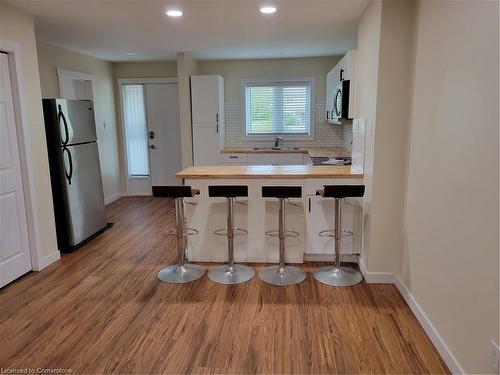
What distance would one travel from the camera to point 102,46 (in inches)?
194

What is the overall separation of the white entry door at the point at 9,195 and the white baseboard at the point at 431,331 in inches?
133

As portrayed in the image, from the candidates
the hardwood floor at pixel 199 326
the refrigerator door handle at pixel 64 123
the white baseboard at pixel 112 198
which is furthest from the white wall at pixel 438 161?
the white baseboard at pixel 112 198

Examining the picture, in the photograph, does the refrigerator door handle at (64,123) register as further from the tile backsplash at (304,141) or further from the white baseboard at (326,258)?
the tile backsplash at (304,141)

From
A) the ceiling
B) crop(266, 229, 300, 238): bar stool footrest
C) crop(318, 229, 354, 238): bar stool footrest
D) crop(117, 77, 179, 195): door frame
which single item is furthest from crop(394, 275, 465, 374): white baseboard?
crop(117, 77, 179, 195): door frame

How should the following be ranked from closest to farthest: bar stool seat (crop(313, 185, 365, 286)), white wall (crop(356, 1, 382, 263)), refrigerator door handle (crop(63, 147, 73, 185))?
white wall (crop(356, 1, 382, 263)) → bar stool seat (crop(313, 185, 365, 286)) → refrigerator door handle (crop(63, 147, 73, 185))

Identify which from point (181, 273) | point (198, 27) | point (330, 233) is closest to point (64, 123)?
point (198, 27)

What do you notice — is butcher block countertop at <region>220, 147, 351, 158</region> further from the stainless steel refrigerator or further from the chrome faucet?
the stainless steel refrigerator

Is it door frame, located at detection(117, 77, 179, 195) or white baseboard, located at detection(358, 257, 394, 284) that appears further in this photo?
door frame, located at detection(117, 77, 179, 195)

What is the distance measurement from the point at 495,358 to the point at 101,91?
6146mm

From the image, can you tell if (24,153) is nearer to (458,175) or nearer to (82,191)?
(82,191)

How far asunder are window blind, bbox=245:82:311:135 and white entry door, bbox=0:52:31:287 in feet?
12.7

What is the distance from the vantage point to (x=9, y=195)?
10.6ft

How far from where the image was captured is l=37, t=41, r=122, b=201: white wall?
15.6ft

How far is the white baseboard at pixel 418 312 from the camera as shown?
2082 millimetres
